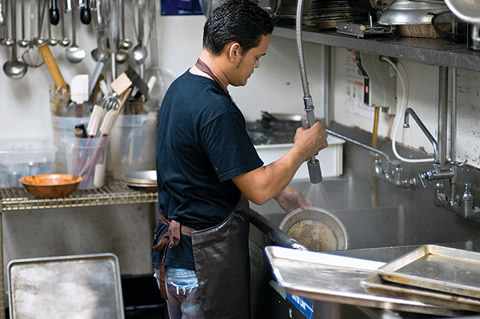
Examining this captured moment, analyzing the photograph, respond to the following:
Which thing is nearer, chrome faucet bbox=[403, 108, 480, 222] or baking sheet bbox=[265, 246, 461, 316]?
baking sheet bbox=[265, 246, 461, 316]

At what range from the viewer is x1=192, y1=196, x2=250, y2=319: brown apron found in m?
2.11

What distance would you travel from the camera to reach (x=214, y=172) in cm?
206

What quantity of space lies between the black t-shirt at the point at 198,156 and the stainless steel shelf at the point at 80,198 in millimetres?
852

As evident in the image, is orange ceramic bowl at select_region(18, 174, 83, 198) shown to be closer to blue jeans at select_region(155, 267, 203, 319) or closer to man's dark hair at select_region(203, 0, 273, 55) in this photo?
blue jeans at select_region(155, 267, 203, 319)

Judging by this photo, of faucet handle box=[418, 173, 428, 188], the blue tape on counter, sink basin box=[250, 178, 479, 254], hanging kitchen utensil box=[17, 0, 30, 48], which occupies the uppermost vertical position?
hanging kitchen utensil box=[17, 0, 30, 48]

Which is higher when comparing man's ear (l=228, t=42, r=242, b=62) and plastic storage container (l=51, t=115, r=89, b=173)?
man's ear (l=228, t=42, r=242, b=62)

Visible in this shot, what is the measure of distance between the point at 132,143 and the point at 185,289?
4.15ft

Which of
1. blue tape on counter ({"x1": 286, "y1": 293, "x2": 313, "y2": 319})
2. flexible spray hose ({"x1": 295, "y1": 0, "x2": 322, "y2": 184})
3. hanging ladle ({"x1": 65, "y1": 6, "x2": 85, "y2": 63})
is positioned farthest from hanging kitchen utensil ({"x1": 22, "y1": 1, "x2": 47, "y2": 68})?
blue tape on counter ({"x1": 286, "y1": 293, "x2": 313, "y2": 319})

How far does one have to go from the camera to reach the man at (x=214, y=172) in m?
1.95

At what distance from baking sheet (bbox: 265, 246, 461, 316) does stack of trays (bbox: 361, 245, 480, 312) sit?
0.6 inches

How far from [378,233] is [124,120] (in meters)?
1.26

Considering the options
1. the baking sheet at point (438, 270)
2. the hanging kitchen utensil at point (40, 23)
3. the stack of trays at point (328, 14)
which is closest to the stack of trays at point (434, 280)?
the baking sheet at point (438, 270)

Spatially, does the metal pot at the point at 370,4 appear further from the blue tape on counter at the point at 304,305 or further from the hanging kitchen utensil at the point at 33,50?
the hanging kitchen utensil at the point at 33,50

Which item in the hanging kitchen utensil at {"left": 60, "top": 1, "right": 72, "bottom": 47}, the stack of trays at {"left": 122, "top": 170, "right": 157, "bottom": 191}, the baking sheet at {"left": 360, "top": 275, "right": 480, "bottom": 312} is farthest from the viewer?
the hanging kitchen utensil at {"left": 60, "top": 1, "right": 72, "bottom": 47}
